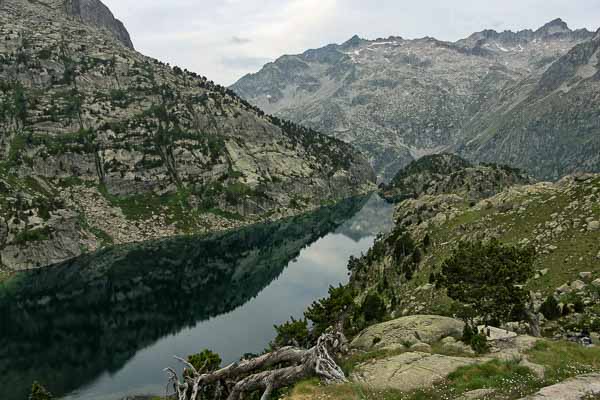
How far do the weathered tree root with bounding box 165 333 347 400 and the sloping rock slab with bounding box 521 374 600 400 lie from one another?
9975 mm

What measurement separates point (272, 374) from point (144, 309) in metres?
100

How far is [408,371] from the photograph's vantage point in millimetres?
25641

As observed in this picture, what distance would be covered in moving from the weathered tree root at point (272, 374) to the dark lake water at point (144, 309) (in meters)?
49.8

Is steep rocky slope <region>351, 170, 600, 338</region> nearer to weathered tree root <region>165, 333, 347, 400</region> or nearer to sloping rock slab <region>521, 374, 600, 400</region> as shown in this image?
sloping rock slab <region>521, 374, 600, 400</region>

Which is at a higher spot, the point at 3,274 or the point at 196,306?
the point at 3,274

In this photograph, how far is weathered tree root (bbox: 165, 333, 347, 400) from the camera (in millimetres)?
24781

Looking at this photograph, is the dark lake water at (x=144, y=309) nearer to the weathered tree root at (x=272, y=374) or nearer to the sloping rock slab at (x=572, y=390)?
the weathered tree root at (x=272, y=374)

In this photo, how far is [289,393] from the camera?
75.9 ft

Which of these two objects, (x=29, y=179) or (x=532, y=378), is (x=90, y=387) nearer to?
(x=532, y=378)

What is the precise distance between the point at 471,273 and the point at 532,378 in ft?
61.8

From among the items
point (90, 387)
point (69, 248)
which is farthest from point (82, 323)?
point (69, 248)

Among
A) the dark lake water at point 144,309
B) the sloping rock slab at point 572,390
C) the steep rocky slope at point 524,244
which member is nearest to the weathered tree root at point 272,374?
the sloping rock slab at point 572,390

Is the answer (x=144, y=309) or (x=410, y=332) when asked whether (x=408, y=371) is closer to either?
(x=410, y=332)

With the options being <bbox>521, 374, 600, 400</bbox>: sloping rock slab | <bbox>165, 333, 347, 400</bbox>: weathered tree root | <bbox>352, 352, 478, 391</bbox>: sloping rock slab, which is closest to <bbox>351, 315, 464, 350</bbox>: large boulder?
<bbox>352, 352, 478, 391</bbox>: sloping rock slab
